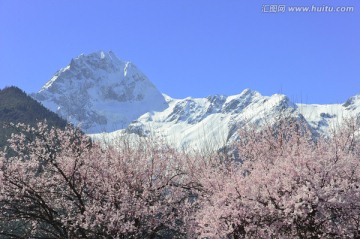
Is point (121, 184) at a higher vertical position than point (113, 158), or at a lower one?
lower

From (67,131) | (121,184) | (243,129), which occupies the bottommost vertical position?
(121,184)

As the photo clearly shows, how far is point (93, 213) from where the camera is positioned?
16.9 meters

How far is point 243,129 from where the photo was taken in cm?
2980

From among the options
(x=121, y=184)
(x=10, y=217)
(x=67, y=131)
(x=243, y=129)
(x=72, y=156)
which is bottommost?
(x=10, y=217)

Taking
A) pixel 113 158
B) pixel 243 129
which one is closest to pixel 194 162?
pixel 243 129

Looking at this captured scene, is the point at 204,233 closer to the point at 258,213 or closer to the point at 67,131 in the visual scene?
the point at 258,213

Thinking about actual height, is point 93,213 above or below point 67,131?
below

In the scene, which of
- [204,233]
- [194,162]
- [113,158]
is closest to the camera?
[204,233]

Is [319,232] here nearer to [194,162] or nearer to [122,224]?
[122,224]

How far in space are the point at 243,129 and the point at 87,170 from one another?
13.6m

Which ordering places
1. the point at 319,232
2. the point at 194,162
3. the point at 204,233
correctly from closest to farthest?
the point at 319,232 < the point at 204,233 < the point at 194,162

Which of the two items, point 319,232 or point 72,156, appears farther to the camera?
point 72,156

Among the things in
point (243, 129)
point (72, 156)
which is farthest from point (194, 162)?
point (72, 156)

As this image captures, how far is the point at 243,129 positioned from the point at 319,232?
1373 cm
